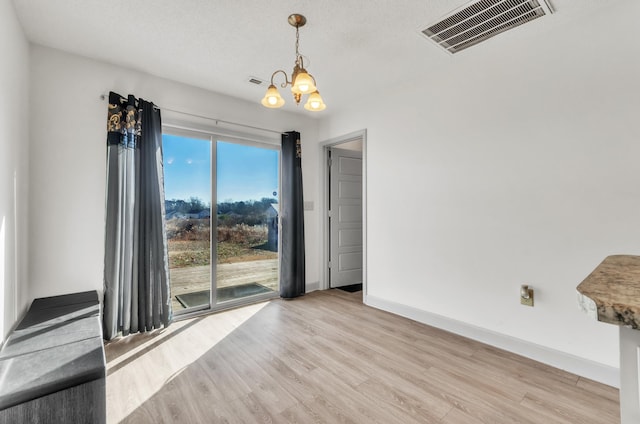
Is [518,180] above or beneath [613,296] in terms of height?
above

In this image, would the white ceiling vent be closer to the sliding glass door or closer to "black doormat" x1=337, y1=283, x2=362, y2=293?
the sliding glass door

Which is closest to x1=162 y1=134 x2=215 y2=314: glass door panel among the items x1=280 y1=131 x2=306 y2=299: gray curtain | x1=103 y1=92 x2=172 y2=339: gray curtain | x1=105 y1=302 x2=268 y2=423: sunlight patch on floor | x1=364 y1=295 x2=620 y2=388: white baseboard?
x1=103 y1=92 x2=172 y2=339: gray curtain

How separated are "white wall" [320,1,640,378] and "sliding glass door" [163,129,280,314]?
1.63 m

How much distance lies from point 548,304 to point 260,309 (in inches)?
114

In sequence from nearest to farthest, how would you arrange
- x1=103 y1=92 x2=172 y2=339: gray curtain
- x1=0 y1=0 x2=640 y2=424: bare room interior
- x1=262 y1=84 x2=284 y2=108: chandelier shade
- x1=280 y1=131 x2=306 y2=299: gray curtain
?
x1=0 y1=0 x2=640 y2=424: bare room interior, x1=262 y1=84 x2=284 y2=108: chandelier shade, x1=103 y1=92 x2=172 y2=339: gray curtain, x1=280 y1=131 x2=306 y2=299: gray curtain

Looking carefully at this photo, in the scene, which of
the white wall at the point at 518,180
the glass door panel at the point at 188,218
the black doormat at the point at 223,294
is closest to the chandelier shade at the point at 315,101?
the white wall at the point at 518,180

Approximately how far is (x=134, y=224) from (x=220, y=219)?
0.96m

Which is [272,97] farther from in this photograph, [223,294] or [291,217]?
[223,294]

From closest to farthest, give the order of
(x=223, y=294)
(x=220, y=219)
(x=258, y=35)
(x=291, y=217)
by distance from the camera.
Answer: (x=258, y=35), (x=220, y=219), (x=223, y=294), (x=291, y=217)

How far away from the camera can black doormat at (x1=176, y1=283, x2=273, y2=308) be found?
3535 millimetres

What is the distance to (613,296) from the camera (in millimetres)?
619

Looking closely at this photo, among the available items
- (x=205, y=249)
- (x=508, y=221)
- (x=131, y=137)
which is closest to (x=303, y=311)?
(x=205, y=249)

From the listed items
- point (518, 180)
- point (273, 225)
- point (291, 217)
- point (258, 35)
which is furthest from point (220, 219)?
point (518, 180)

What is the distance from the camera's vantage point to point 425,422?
1722mm
